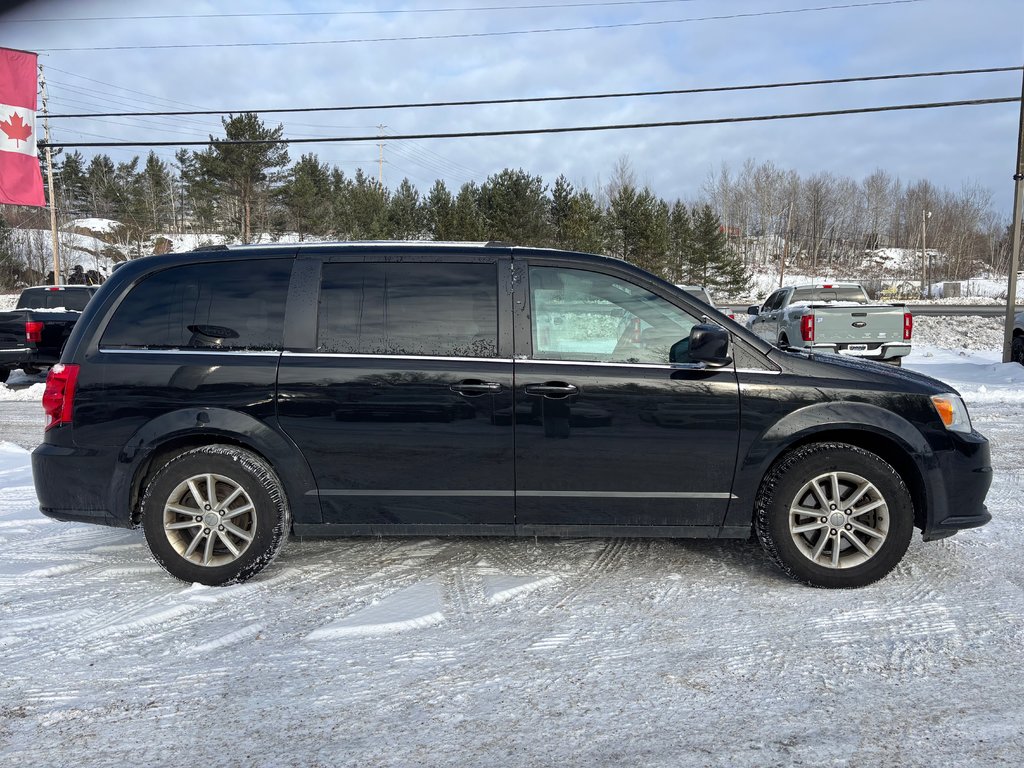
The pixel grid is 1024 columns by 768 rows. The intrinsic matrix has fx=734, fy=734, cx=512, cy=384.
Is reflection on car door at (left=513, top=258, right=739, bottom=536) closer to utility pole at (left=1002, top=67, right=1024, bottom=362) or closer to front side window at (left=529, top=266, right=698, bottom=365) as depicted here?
front side window at (left=529, top=266, right=698, bottom=365)

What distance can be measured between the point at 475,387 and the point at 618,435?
31.5 inches

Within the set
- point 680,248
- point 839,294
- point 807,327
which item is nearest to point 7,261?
point 680,248

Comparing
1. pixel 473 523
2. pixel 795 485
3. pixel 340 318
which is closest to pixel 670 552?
A: pixel 795 485

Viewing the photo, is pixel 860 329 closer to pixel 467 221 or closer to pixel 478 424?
pixel 478 424

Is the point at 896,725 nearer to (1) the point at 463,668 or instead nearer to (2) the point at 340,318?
(1) the point at 463,668

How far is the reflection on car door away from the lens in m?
3.89

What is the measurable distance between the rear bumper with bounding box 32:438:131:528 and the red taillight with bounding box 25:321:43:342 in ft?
32.0

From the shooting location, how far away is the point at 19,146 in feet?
54.9

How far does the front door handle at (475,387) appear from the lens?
3.90 meters

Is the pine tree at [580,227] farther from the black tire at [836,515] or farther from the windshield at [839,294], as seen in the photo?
Result: the black tire at [836,515]

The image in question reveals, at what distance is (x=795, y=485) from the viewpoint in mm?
3900

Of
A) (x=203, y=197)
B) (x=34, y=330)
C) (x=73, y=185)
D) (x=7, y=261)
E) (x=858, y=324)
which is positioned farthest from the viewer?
(x=73, y=185)

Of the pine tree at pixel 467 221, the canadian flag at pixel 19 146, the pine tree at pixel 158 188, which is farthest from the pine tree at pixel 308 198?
the canadian flag at pixel 19 146

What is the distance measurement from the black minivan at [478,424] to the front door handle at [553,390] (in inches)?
0.4
